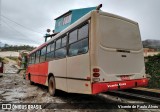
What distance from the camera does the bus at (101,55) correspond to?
5.48 m

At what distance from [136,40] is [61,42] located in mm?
3175

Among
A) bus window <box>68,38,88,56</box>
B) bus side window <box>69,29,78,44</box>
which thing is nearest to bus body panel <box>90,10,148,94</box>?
bus window <box>68,38,88,56</box>

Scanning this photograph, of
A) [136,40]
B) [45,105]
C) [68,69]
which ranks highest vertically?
[136,40]

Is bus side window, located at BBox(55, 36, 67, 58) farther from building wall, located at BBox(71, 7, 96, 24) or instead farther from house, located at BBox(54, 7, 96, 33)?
building wall, located at BBox(71, 7, 96, 24)

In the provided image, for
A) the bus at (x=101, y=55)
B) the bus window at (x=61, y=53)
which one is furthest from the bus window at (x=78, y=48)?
the bus window at (x=61, y=53)

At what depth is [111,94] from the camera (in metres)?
9.44

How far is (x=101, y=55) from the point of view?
558cm

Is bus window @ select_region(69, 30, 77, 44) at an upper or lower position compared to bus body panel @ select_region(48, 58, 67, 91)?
upper

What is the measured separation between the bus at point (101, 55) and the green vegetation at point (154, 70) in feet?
15.8

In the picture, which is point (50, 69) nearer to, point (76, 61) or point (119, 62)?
point (76, 61)

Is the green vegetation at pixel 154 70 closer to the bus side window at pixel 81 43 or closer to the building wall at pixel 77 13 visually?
the bus side window at pixel 81 43

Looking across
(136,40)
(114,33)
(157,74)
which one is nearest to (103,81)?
(114,33)

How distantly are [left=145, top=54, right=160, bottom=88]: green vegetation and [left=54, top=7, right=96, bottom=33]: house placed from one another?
519 inches

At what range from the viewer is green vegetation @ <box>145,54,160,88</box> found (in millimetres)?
10938
